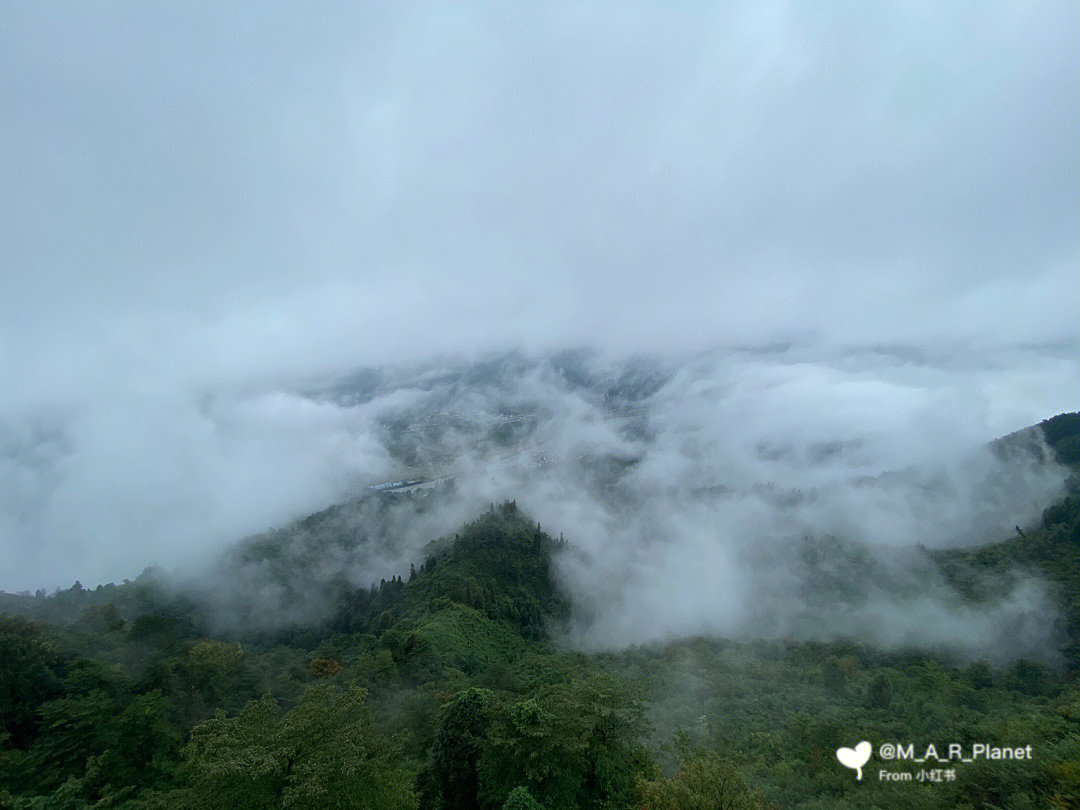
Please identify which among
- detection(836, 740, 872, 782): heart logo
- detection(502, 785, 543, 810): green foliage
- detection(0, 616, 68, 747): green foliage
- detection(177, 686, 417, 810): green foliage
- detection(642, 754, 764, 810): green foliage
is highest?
detection(0, 616, 68, 747): green foliage

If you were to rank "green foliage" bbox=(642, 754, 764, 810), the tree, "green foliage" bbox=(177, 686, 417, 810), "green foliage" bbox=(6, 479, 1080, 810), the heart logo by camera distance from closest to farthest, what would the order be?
"green foliage" bbox=(177, 686, 417, 810), "green foliage" bbox=(642, 754, 764, 810), "green foliage" bbox=(6, 479, 1080, 810), the heart logo, the tree

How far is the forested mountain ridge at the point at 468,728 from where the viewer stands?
1330 inches

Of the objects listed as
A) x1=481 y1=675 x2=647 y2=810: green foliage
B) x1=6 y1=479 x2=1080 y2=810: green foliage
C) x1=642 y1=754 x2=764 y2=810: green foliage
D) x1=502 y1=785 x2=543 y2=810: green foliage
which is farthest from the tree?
x1=642 y1=754 x2=764 y2=810: green foliage

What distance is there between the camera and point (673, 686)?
119m

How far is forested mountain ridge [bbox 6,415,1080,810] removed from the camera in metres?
33.8

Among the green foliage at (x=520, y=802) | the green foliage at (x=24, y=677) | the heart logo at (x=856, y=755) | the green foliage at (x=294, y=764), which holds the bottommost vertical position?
the heart logo at (x=856, y=755)

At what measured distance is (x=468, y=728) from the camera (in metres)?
56.0

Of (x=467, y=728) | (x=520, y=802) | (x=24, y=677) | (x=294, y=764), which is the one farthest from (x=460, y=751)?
(x=24, y=677)

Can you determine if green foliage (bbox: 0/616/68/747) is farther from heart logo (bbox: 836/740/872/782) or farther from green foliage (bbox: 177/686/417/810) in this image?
heart logo (bbox: 836/740/872/782)

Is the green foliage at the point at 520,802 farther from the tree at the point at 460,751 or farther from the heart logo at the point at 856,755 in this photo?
the heart logo at the point at 856,755

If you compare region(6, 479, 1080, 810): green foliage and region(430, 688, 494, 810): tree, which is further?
region(430, 688, 494, 810): tree

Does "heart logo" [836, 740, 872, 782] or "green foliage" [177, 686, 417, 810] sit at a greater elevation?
"green foliage" [177, 686, 417, 810]

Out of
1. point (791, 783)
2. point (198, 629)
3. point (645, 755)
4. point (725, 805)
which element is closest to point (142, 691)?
point (645, 755)

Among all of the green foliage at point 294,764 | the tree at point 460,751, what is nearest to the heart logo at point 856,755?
the tree at point 460,751
